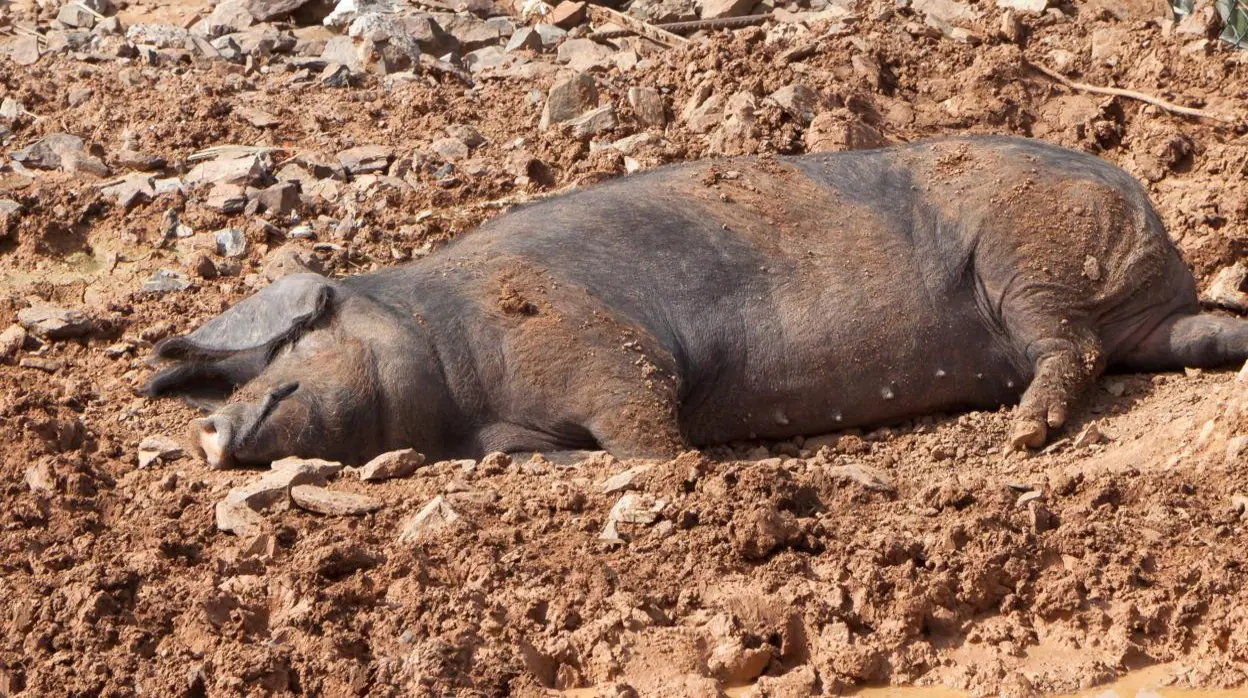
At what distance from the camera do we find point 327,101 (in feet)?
29.8

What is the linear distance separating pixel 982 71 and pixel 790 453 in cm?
324

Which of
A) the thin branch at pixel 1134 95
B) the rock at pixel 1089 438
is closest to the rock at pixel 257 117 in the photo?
the thin branch at pixel 1134 95

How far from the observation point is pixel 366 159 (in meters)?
8.27

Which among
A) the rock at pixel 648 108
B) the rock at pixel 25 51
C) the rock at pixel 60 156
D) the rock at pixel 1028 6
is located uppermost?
the rock at pixel 1028 6

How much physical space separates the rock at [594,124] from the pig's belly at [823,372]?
2442 mm

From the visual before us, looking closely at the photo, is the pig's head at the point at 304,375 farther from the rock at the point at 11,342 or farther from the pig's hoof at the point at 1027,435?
the pig's hoof at the point at 1027,435

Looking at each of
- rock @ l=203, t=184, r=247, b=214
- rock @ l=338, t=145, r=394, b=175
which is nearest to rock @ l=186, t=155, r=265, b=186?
rock @ l=203, t=184, r=247, b=214

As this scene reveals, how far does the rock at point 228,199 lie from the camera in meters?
7.79

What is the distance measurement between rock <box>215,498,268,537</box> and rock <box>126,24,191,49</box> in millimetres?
5718

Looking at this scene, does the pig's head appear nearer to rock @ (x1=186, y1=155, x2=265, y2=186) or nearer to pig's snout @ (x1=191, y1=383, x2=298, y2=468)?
pig's snout @ (x1=191, y1=383, x2=298, y2=468)

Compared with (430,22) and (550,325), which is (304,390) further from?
(430,22)

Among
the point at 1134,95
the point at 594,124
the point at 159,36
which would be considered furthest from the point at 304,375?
the point at 159,36

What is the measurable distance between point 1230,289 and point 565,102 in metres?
3.41

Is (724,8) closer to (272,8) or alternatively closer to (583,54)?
(583,54)
